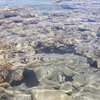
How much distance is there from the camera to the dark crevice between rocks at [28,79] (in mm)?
9398

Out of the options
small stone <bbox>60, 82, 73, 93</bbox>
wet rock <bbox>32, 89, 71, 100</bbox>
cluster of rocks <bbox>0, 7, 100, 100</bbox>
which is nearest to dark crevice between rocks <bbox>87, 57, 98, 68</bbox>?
cluster of rocks <bbox>0, 7, 100, 100</bbox>

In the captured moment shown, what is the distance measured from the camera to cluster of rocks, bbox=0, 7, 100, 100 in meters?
8.84

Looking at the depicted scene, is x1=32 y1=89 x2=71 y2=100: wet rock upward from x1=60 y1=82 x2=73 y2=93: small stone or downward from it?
upward

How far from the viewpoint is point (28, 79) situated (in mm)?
9625

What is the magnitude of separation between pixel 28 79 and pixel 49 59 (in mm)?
2427

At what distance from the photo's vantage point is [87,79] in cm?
995

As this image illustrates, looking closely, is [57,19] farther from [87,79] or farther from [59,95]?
[59,95]

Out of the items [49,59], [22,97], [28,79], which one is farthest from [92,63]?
[22,97]

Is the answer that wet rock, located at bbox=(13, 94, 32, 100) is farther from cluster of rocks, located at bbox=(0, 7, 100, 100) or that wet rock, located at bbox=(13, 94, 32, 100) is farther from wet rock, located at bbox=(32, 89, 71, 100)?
wet rock, located at bbox=(32, 89, 71, 100)

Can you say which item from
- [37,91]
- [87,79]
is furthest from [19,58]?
[37,91]

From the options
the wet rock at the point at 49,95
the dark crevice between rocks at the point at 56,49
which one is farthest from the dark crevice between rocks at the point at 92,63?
the wet rock at the point at 49,95

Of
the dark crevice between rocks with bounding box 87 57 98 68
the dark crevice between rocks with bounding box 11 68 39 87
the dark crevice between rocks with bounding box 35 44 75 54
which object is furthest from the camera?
the dark crevice between rocks with bounding box 35 44 75 54

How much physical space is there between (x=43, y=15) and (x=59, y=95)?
15.5 metres

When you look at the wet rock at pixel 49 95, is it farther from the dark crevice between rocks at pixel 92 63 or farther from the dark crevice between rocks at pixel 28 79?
the dark crevice between rocks at pixel 92 63
